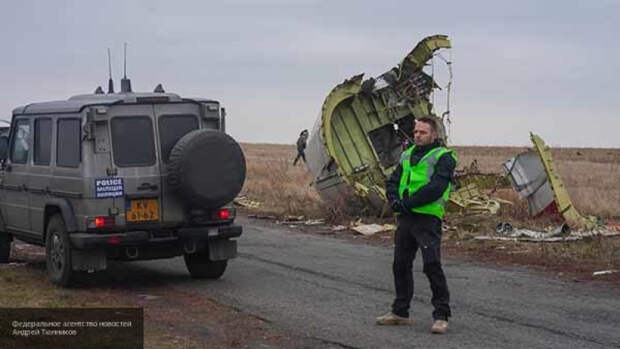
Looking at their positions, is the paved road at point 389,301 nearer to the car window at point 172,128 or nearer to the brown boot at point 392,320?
the brown boot at point 392,320

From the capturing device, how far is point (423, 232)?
8.84m

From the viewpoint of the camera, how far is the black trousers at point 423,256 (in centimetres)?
881

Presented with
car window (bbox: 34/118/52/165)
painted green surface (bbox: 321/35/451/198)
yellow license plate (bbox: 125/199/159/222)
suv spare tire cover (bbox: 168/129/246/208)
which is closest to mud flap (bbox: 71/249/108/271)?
yellow license plate (bbox: 125/199/159/222)

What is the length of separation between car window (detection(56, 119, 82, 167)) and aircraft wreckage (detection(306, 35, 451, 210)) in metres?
8.85

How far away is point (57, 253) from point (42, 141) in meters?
1.43

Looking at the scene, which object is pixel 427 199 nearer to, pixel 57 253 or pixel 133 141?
pixel 133 141

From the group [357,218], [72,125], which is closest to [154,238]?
[72,125]

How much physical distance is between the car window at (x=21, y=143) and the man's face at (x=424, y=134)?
19.0 ft

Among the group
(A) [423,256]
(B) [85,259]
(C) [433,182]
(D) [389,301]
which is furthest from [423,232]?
(B) [85,259]

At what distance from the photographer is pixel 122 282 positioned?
12375mm

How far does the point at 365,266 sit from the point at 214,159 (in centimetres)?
316

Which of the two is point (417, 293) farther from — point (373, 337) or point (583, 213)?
point (583, 213)

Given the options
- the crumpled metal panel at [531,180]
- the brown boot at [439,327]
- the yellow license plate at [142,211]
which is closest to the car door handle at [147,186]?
the yellow license plate at [142,211]

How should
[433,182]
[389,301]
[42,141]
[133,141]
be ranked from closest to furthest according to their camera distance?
[433,182] → [389,301] → [133,141] → [42,141]
